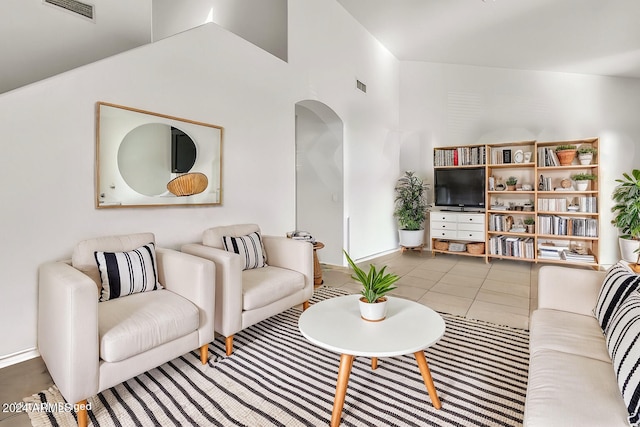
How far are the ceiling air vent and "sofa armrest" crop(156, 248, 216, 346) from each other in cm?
242

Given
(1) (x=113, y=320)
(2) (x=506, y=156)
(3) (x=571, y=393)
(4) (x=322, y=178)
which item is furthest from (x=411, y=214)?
(1) (x=113, y=320)

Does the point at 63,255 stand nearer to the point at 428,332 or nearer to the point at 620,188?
the point at 428,332

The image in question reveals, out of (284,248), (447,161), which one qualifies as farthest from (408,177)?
(284,248)

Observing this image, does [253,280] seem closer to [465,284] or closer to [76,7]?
[465,284]

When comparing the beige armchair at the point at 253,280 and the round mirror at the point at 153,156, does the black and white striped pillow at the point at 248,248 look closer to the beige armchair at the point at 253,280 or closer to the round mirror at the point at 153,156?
the beige armchair at the point at 253,280

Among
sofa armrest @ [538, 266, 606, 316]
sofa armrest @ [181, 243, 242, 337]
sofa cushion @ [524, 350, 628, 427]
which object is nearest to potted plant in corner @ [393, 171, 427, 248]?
sofa armrest @ [538, 266, 606, 316]

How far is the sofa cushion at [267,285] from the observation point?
2.30 metres

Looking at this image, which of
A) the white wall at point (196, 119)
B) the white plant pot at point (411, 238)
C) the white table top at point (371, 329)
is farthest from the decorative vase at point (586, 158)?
the white table top at point (371, 329)

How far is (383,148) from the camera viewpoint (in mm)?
5688

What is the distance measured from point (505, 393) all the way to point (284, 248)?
1878mm

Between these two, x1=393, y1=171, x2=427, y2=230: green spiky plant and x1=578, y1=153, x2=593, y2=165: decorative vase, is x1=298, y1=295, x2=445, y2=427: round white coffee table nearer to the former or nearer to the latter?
x1=393, y1=171, x2=427, y2=230: green spiky plant

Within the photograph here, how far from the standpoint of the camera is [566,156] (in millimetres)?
4629

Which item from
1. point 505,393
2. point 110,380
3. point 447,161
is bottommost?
point 505,393

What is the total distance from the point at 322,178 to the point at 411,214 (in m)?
1.80
